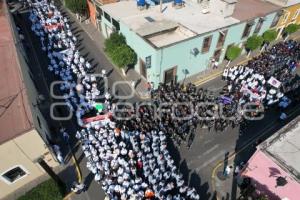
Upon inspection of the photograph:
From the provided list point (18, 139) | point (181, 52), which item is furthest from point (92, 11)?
point (18, 139)

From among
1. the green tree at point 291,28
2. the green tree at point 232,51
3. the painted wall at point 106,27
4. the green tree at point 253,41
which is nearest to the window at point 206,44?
the green tree at point 232,51

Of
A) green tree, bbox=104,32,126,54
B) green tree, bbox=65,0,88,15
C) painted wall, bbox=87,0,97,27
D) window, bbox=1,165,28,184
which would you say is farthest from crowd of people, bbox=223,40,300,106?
green tree, bbox=65,0,88,15

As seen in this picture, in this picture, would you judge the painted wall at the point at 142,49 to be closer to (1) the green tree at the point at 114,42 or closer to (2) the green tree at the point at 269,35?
(1) the green tree at the point at 114,42

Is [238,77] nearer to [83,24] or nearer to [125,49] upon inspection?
[125,49]

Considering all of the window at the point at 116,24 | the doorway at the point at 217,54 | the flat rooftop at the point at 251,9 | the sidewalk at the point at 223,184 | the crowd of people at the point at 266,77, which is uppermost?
the flat rooftop at the point at 251,9

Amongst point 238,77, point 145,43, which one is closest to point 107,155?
point 145,43

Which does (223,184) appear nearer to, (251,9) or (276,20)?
(251,9)
